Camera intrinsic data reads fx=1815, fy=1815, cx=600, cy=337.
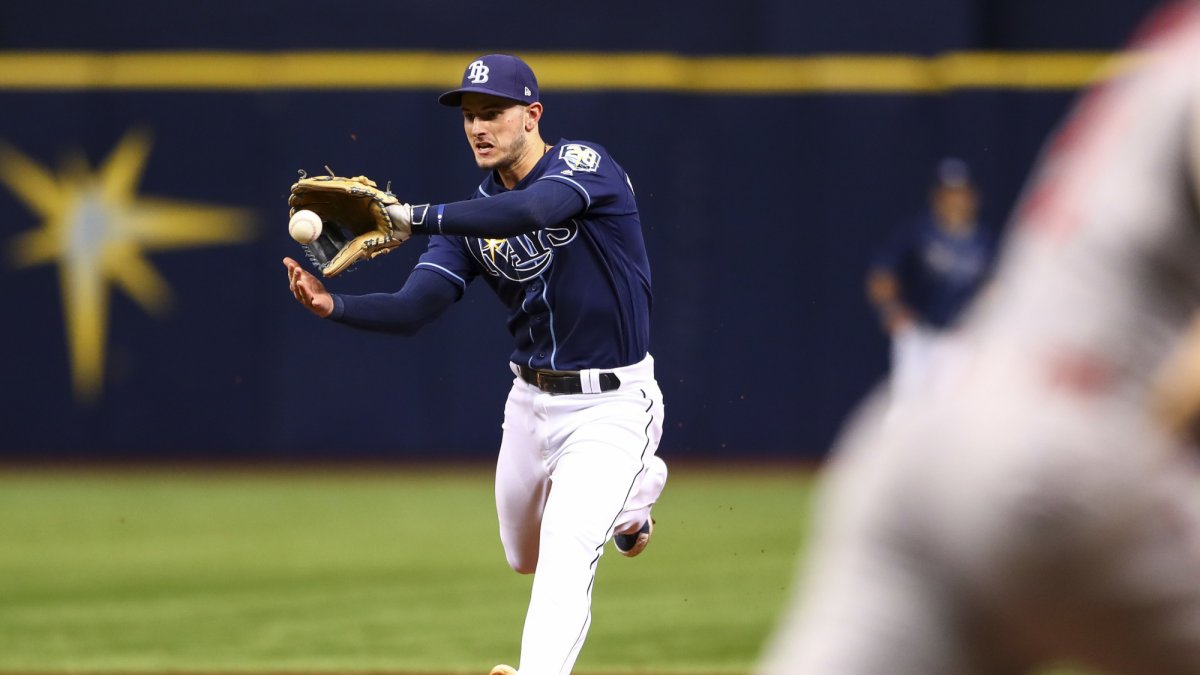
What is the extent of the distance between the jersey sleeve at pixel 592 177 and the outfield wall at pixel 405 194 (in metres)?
8.38

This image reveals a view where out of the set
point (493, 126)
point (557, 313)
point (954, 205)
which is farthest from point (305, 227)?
point (954, 205)

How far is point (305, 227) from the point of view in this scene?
4.53m

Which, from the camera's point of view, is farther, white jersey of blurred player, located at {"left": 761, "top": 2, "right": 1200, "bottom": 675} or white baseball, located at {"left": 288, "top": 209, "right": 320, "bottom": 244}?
white baseball, located at {"left": 288, "top": 209, "right": 320, "bottom": 244}

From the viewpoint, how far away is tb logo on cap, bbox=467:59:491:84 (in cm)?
493

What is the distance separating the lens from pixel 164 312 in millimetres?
13852

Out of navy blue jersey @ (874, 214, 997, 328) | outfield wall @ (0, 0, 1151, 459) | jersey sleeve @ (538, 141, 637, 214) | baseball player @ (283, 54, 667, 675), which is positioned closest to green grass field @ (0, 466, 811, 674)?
outfield wall @ (0, 0, 1151, 459)

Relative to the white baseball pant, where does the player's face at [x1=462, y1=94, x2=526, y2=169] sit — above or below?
above

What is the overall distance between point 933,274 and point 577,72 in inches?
123

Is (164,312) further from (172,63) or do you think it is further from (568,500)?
(568,500)

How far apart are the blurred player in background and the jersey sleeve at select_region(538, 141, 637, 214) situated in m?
6.95

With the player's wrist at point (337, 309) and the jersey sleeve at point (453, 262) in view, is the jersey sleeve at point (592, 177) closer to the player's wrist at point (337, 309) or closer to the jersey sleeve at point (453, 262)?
the jersey sleeve at point (453, 262)

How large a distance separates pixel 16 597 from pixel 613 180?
4.72 meters

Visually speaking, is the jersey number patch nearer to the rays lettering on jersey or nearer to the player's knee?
the rays lettering on jersey

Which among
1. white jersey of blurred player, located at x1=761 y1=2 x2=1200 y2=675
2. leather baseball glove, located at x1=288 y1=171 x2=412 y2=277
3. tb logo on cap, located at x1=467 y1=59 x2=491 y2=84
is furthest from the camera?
tb logo on cap, located at x1=467 y1=59 x2=491 y2=84
